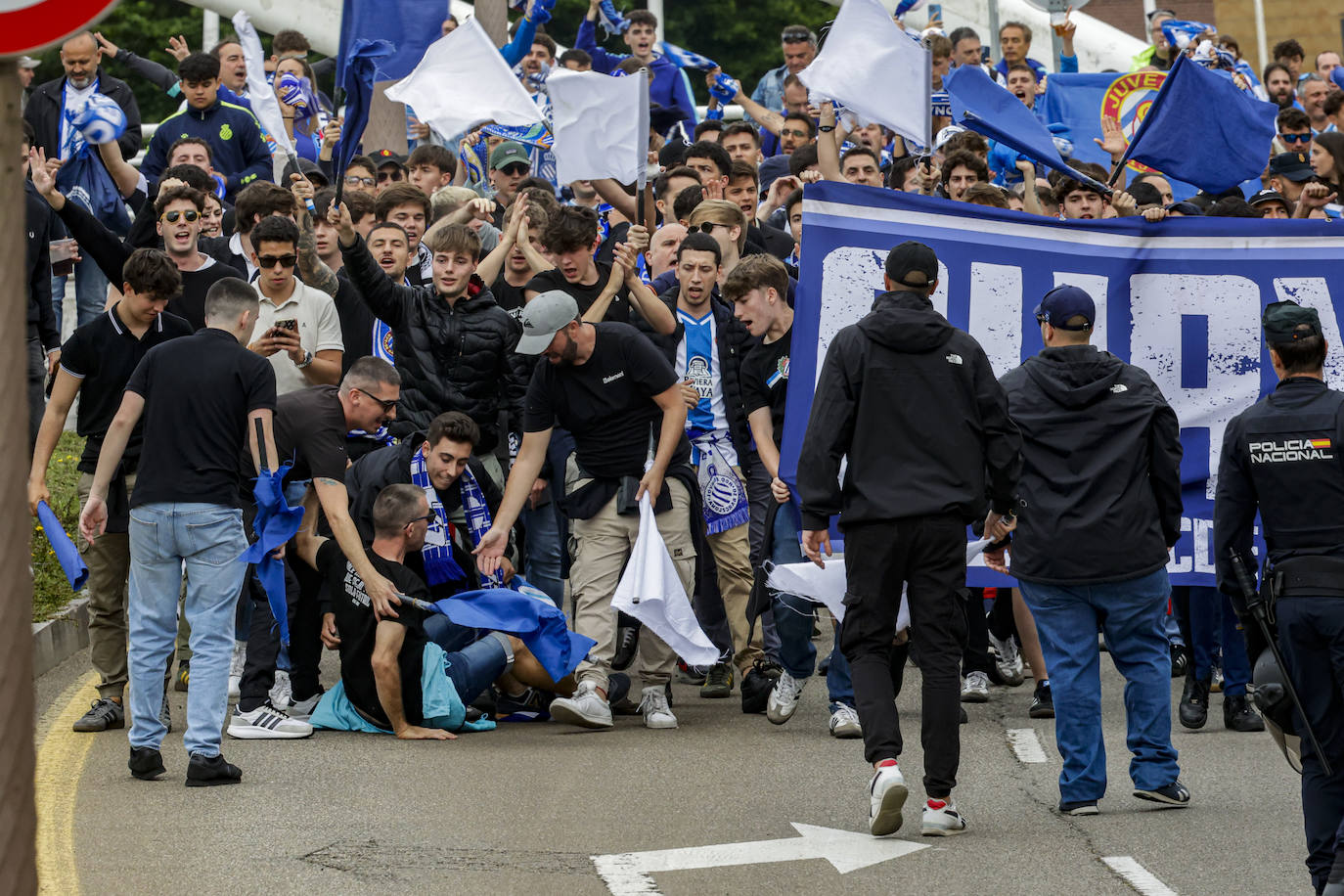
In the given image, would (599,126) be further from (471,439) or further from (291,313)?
(471,439)

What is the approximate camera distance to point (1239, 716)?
994 cm

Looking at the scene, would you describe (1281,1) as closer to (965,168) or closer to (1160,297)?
(965,168)

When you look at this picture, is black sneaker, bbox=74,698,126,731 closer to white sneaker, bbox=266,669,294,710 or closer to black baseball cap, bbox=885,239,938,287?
white sneaker, bbox=266,669,294,710

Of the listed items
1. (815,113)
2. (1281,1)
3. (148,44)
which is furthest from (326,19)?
(1281,1)

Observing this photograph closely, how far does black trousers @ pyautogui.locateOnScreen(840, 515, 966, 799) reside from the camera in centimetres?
768

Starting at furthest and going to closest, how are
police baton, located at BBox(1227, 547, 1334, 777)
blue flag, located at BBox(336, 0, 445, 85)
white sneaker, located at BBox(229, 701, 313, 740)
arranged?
blue flag, located at BBox(336, 0, 445, 85) < white sneaker, located at BBox(229, 701, 313, 740) < police baton, located at BBox(1227, 547, 1334, 777)

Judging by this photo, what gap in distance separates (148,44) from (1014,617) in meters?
32.9

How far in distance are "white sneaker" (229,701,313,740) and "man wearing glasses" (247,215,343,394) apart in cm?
178

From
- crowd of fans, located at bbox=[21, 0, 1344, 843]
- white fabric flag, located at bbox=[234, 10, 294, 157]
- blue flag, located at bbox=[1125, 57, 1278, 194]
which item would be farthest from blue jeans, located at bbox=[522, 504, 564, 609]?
blue flag, located at bbox=[1125, 57, 1278, 194]

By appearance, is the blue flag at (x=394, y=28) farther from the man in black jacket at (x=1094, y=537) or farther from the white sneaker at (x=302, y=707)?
the man in black jacket at (x=1094, y=537)

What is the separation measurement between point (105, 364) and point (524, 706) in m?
2.82

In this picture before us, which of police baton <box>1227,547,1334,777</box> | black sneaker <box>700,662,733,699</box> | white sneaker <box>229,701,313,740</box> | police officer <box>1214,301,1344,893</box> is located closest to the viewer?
police baton <box>1227,547,1334,777</box>

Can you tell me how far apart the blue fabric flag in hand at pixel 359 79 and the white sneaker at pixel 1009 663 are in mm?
4773

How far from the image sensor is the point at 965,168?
13.8m
